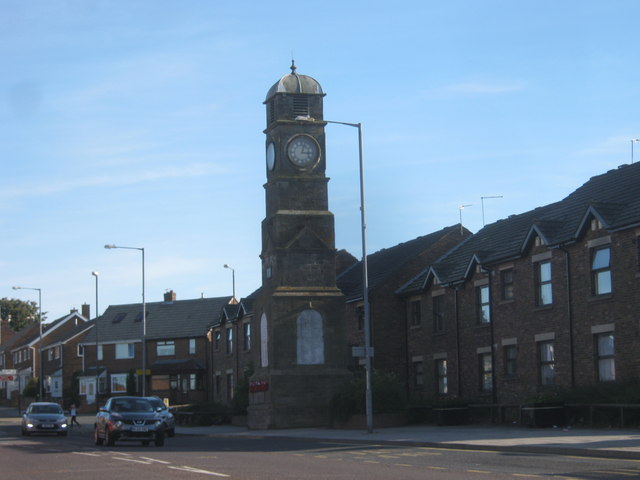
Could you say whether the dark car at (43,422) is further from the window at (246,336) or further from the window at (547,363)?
the window at (246,336)

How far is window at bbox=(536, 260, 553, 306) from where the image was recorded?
3599 cm

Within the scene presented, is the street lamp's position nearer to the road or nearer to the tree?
the road

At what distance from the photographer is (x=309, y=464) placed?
19875 millimetres

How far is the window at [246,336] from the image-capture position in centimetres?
6228

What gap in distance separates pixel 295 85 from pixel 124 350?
49.1 m

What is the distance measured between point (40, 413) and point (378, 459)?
23.9 meters

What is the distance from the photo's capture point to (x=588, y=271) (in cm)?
3344

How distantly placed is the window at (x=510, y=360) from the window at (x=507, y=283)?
1.92m

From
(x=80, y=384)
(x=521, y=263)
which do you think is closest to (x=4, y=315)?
(x=80, y=384)

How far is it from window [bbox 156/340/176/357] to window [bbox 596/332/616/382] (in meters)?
53.8

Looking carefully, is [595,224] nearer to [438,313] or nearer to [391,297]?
[438,313]

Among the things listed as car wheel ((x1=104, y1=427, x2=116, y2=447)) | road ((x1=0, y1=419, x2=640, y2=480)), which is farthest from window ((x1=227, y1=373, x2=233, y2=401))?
road ((x1=0, y1=419, x2=640, y2=480))

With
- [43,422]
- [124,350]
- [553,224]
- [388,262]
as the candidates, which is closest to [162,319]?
[124,350]

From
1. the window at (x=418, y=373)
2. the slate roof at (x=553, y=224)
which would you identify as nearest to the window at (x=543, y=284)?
the slate roof at (x=553, y=224)
